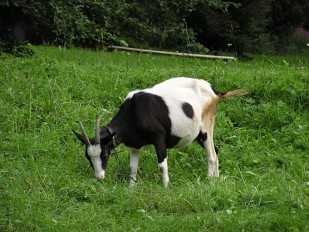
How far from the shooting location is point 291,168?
393 inches

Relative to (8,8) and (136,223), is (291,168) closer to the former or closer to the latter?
(136,223)

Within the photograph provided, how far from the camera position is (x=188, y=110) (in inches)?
380

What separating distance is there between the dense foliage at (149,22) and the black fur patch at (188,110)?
8333mm

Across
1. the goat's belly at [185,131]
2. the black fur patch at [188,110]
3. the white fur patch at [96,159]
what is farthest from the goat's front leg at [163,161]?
the white fur patch at [96,159]

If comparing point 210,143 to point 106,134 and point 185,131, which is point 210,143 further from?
point 106,134

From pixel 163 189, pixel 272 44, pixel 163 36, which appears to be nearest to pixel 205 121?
pixel 163 189

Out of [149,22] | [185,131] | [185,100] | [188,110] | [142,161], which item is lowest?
[149,22]

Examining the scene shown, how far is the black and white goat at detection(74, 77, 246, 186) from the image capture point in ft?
29.8

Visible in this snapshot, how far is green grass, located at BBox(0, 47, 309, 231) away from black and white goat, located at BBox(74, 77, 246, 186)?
12.4 inches

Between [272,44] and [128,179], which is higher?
[128,179]

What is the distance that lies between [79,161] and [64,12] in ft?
Result: 28.1

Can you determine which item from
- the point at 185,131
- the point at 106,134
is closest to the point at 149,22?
the point at 185,131

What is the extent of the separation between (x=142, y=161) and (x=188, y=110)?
1.16 meters

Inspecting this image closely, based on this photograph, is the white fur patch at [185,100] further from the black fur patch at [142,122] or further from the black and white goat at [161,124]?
the black fur patch at [142,122]
